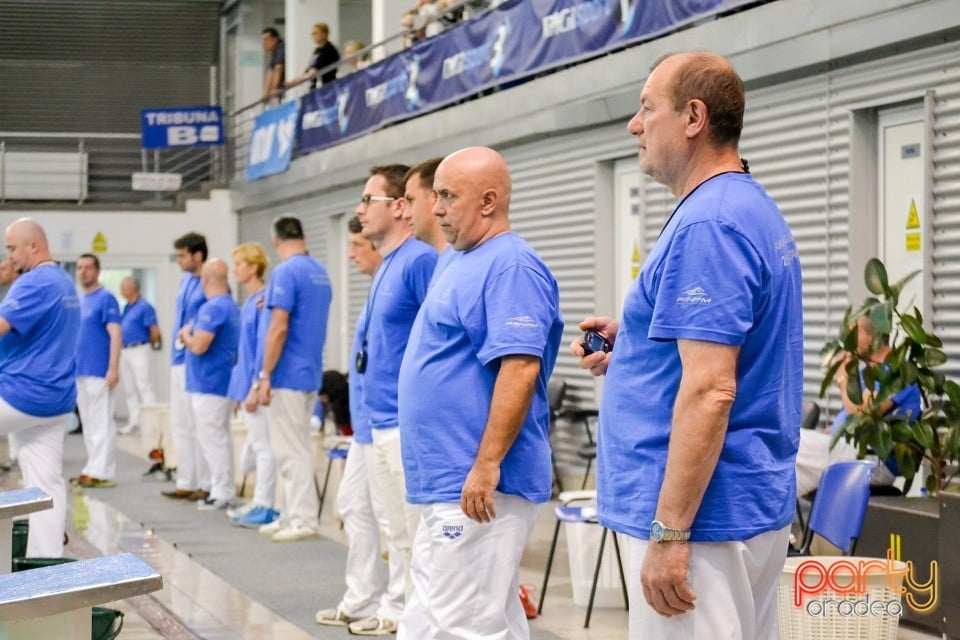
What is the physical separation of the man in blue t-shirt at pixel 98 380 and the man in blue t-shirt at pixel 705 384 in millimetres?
9817

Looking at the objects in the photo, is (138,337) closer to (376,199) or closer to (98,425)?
(98,425)

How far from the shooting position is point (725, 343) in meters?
2.69

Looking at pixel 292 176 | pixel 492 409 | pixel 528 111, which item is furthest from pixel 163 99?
pixel 492 409

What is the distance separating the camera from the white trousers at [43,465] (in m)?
7.29

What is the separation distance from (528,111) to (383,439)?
6.77 meters

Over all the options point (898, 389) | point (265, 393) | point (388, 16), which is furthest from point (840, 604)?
point (388, 16)

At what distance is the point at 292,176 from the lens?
60.8 ft

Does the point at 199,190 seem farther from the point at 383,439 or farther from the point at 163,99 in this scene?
the point at 383,439

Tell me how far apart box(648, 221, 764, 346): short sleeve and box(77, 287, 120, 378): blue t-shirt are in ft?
33.2

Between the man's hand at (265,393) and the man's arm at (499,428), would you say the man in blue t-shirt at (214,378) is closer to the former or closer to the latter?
the man's hand at (265,393)

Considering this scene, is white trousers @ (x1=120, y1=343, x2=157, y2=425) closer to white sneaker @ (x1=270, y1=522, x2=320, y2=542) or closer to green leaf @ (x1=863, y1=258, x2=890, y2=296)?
white sneaker @ (x1=270, y1=522, x2=320, y2=542)

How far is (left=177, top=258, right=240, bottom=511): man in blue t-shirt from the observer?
10359 mm

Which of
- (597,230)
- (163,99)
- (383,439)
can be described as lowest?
(383,439)

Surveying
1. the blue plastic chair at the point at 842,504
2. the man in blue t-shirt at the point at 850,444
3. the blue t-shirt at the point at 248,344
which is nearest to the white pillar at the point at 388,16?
the blue t-shirt at the point at 248,344
